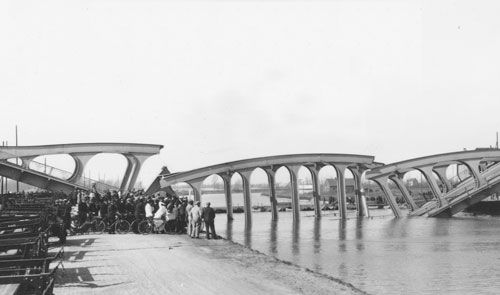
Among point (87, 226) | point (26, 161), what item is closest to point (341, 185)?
point (26, 161)

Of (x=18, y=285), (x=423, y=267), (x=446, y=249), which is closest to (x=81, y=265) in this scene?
(x=18, y=285)

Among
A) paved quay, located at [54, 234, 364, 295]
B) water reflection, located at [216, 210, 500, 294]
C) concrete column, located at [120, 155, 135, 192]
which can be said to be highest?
concrete column, located at [120, 155, 135, 192]

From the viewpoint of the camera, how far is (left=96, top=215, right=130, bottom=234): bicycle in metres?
29.1

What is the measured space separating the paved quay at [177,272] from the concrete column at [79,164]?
22.7 metres

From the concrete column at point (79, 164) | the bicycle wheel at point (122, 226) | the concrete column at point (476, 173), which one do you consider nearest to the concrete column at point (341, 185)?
the concrete column at point (476, 173)

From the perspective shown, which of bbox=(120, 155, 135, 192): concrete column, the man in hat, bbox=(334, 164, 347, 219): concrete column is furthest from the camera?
bbox=(334, 164, 347, 219): concrete column

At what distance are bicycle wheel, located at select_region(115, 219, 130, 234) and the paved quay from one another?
511 centimetres

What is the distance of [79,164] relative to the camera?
46656 mm

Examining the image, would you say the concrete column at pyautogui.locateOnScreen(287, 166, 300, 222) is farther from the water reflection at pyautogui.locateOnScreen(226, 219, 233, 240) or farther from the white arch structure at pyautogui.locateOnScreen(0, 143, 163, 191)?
the white arch structure at pyautogui.locateOnScreen(0, 143, 163, 191)

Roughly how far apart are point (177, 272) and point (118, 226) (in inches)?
560

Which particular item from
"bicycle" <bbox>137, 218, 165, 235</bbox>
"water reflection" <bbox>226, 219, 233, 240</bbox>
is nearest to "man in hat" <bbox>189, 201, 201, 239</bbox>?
"bicycle" <bbox>137, 218, 165, 235</bbox>

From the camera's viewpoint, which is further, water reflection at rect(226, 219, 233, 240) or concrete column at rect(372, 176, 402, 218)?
concrete column at rect(372, 176, 402, 218)

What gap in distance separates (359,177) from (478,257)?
113ft

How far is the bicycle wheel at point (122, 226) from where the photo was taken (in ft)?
96.1
